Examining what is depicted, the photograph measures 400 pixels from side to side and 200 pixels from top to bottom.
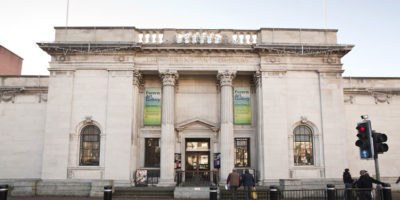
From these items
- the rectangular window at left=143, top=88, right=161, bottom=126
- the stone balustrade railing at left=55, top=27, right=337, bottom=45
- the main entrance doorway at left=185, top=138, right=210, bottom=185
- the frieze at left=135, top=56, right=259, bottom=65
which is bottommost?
the main entrance doorway at left=185, top=138, right=210, bottom=185

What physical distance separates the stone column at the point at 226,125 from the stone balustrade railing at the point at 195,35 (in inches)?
103

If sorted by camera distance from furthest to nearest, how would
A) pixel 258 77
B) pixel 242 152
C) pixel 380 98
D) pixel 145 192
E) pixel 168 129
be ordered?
pixel 380 98 → pixel 242 152 → pixel 258 77 → pixel 168 129 → pixel 145 192

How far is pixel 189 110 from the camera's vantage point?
25.6 metres

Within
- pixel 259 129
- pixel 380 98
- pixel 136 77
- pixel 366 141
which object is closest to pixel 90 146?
pixel 136 77

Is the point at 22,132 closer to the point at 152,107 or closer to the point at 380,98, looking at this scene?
the point at 152,107

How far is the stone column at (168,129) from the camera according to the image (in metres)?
22.5

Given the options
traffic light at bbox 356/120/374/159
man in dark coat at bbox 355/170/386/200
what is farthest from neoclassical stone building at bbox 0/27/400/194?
traffic light at bbox 356/120/374/159

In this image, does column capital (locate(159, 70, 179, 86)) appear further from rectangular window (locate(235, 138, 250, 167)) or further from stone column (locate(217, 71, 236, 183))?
rectangular window (locate(235, 138, 250, 167))

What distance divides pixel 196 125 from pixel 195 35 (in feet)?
21.3

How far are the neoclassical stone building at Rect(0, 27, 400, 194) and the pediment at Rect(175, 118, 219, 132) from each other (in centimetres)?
8

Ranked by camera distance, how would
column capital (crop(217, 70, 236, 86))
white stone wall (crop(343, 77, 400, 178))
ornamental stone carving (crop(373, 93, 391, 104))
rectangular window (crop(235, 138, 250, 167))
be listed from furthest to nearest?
ornamental stone carving (crop(373, 93, 391, 104)) < rectangular window (crop(235, 138, 250, 167)) < white stone wall (crop(343, 77, 400, 178)) < column capital (crop(217, 70, 236, 86))

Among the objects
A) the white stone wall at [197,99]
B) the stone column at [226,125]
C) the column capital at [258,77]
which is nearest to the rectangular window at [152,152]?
the white stone wall at [197,99]

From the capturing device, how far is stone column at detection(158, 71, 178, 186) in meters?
22.5

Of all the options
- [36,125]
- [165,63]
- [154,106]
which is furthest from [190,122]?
[36,125]
